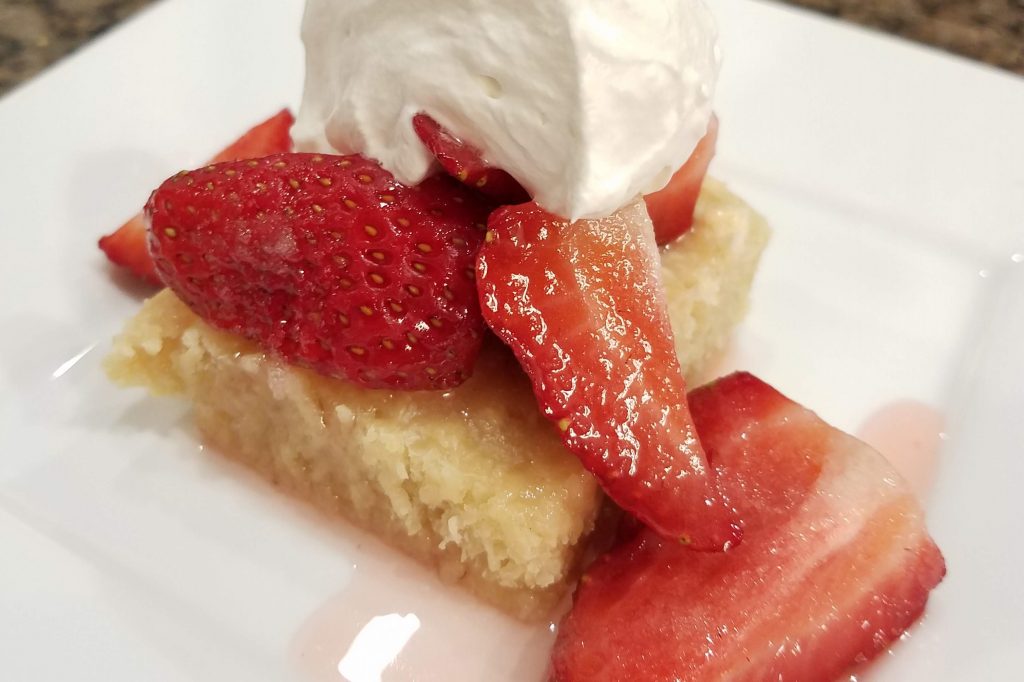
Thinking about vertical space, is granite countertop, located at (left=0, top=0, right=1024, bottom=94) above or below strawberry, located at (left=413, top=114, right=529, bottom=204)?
below

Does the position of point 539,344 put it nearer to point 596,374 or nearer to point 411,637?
point 596,374

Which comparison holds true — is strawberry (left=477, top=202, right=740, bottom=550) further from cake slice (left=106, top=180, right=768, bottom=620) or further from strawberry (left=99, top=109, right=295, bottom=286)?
strawberry (left=99, top=109, right=295, bottom=286)

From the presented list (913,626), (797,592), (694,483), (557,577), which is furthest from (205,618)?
(913,626)

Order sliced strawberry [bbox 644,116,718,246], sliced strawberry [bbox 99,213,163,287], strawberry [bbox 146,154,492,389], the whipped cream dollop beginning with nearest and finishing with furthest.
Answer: the whipped cream dollop → strawberry [bbox 146,154,492,389] → sliced strawberry [bbox 644,116,718,246] → sliced strawberry [bbox 99,213,163,287]

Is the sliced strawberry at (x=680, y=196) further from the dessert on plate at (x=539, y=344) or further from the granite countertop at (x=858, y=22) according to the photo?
the granite countertop at (x=858, y=22)

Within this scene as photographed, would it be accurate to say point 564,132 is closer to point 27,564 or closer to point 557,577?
point 557,577

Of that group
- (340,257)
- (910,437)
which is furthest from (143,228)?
(910,437)

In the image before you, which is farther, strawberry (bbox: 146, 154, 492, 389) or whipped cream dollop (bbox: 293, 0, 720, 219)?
strawberry (bbox: 146, 154, 492, 389)

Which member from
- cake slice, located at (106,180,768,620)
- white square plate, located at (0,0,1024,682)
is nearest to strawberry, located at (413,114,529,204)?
→ cake slice, located at (106,180,768,620)
